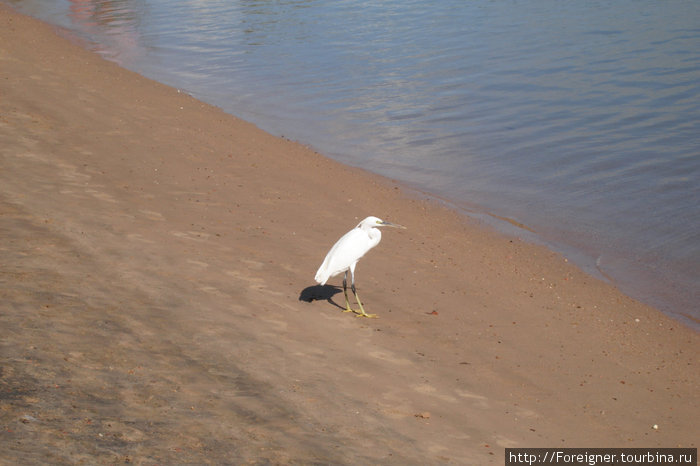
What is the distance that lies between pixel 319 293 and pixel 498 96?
461 inches

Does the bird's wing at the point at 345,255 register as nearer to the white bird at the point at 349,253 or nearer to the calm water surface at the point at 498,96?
the white bird at the point at 349,253

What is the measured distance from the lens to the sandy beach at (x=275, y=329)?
16.6 ft

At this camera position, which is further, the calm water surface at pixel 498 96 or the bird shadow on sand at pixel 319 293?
the calm water surface at pixel 498 96

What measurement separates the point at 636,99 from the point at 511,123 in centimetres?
345

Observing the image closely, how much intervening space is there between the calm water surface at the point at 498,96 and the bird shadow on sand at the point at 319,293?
3.72 metres

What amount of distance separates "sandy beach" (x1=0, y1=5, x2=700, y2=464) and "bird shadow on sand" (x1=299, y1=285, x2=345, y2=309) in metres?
0.03

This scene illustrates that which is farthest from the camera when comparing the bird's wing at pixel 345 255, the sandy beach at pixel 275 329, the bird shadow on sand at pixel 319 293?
the bird shadow on sand at pixel 319 293

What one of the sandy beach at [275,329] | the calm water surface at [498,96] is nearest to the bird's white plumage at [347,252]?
the sandy beach at [275,329]

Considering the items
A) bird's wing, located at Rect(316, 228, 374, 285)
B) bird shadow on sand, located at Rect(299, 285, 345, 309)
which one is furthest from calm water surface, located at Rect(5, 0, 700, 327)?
bird's wing, located at Rect(316, 228, 374, 285)

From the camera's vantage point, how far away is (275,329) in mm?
6961

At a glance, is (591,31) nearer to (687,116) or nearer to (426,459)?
(687,116)

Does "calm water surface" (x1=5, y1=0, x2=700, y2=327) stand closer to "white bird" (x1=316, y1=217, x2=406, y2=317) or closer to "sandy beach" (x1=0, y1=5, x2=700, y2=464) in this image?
"sandy beach" (x1=0, y1=5, x2=700, y2=464)

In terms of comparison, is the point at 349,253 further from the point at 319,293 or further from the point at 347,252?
the point at 319,293

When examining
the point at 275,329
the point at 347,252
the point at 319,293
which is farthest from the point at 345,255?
the point at 275,329
